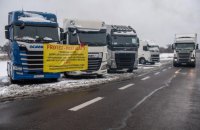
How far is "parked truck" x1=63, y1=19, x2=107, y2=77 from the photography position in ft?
56.5

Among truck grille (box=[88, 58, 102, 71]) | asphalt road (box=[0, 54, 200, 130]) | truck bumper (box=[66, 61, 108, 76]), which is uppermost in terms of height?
truck grille (box=[88, 58, 102, 71])

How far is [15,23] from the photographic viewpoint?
46.1ft

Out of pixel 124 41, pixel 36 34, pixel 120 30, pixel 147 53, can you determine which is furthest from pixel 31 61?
pixel 147 53

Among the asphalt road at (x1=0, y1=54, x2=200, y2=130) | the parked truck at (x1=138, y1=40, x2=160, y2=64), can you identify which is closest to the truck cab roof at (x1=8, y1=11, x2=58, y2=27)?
the asphalt road at (x1=0, y1=54, x2=200, y2=130)

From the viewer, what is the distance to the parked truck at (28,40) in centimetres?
1376

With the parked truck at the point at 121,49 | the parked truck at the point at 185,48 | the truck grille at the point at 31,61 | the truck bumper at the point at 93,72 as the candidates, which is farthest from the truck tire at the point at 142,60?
the truck grille at the point at 31,61

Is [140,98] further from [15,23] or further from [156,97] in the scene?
[15,23]

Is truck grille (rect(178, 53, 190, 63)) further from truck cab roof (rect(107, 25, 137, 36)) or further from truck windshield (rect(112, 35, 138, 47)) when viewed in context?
truck windshield (rect(112, 35, 138, 47))

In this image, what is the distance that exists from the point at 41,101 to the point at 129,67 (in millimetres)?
14050

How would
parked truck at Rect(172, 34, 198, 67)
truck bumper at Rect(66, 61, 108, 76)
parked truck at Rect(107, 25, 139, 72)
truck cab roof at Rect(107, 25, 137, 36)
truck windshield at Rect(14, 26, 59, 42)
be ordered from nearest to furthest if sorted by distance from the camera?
truck windshield at Rect(14, 26, 59, 42), truck bumper at Rect(66, 61, 108, 76), parked truck at Rect(107, 25, 139, 72), truck cab roof at Rect(107, 25, 137, 36), parked truck at Rect(172, 34, 198, 67)

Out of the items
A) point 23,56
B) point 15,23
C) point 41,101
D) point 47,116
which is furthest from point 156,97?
point 15,23

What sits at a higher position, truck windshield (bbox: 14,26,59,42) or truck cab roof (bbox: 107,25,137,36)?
truck cab roof (bbox: 107,25,137,36)

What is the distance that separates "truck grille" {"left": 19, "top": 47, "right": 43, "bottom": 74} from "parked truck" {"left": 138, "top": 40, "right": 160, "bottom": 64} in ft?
83.1

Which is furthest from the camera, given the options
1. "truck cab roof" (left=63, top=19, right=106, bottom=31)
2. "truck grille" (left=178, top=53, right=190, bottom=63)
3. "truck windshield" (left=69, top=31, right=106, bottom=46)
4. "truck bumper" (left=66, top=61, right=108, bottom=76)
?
"truck grille" (left=178, top=53, right=190, bottom=63)
